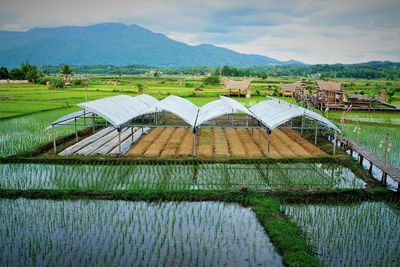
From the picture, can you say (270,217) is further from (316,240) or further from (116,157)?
(116,157)

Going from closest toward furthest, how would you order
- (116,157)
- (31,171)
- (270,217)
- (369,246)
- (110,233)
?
(369,246) < (110,233) < (270,217) < (31,171) < (116,157)

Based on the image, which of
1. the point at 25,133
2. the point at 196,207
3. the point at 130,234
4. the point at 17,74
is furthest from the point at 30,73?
the point at 130,234

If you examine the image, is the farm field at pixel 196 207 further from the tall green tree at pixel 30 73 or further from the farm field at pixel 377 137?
the tall green tree at pixel 30 73

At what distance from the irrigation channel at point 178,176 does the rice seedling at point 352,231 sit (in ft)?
4.46

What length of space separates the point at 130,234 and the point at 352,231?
4857 millimetres

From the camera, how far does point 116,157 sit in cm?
1269

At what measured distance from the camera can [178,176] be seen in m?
11.0

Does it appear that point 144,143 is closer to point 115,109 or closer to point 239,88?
point 115,109

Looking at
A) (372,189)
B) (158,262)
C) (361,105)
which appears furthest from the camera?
(361,105)

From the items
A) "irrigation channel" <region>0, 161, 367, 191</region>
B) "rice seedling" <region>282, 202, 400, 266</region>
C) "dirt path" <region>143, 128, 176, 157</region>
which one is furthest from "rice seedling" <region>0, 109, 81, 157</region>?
"rice seedling" <region>282, 202, 400, 266</region>

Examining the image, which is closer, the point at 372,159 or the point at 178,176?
the point at 178,176

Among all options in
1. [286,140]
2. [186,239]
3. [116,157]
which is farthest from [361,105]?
[186,239]

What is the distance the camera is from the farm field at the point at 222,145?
13.3m

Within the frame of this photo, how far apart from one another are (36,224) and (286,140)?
37.1 feet
